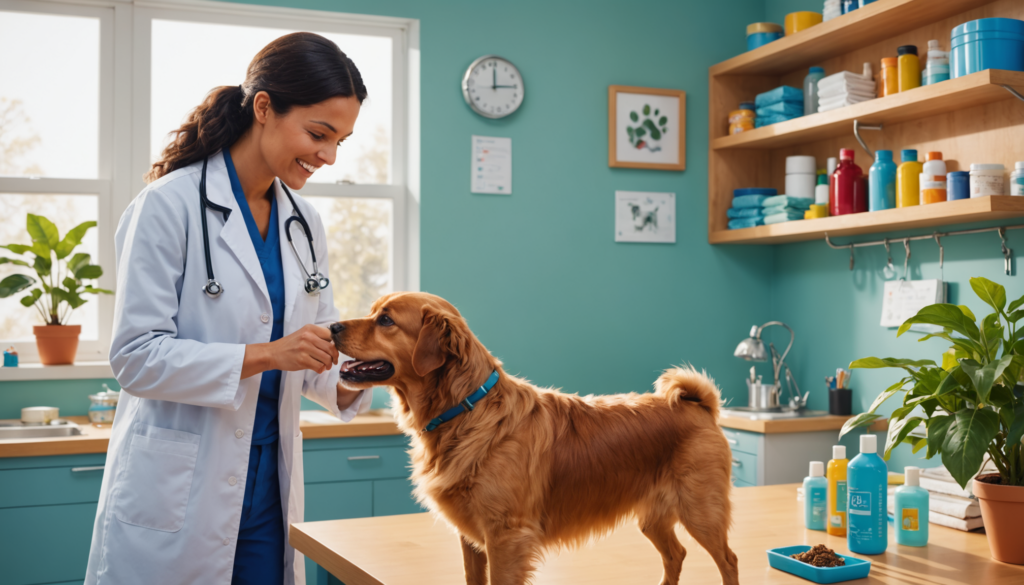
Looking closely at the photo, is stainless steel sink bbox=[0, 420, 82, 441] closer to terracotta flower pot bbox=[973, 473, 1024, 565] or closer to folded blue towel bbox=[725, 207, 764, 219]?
terracotta flower pot bbox=[973, 473, 1024, 565]

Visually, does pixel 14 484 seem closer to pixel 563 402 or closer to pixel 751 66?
pixel 563 402

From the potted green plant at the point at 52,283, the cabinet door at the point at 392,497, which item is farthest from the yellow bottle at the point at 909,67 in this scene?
the potted green plant at the point at 52,283

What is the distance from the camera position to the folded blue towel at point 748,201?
13.3 ft

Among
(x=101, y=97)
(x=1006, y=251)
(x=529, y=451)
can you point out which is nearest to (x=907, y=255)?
(x=1006, y=251)

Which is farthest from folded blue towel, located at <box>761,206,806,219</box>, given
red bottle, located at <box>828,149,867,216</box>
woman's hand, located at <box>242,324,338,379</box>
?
woman's hand, located at <box>242,324,338,379</box>

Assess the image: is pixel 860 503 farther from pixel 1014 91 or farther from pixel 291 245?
pixel 1014 91

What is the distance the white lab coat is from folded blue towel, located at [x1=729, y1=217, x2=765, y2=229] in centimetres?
299

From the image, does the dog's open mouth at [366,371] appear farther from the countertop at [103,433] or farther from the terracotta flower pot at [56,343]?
the terracotta flower pot at [56,343]

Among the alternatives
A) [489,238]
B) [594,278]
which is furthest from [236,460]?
[594,278]

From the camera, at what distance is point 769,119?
3.99 metres

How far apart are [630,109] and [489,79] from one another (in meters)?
0.75

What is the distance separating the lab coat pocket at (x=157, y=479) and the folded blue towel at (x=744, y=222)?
316 cm

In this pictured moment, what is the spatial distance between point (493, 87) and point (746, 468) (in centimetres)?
206

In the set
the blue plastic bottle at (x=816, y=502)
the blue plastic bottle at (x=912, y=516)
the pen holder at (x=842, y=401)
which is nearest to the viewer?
the blue plastic bottle at (x=912, y=516)
